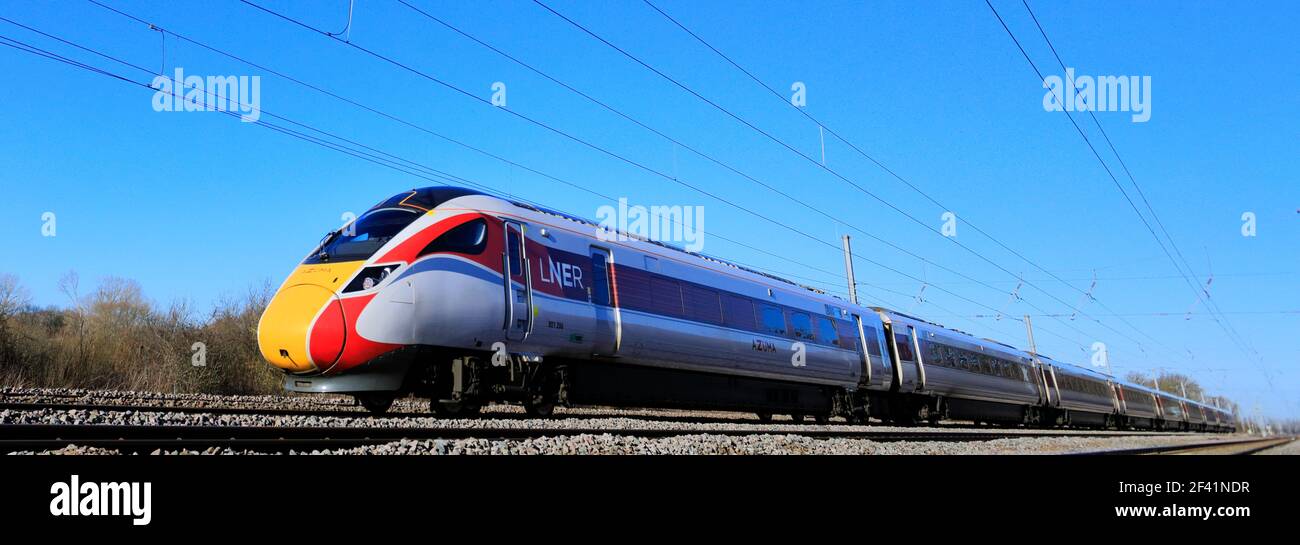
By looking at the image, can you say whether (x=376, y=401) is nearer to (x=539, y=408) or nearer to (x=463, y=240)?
(x=539, y=408)

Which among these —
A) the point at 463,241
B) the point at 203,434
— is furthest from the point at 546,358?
the point at 203,434

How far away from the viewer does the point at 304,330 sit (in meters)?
9.70

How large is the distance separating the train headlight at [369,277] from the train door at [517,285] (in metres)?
1.71

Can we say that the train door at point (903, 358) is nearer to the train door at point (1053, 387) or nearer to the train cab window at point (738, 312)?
the train cab window at point (738, 312)

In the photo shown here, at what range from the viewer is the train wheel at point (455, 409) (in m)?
11.3

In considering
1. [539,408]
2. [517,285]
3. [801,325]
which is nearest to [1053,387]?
[801,325]

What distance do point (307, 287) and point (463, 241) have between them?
201 centimetres

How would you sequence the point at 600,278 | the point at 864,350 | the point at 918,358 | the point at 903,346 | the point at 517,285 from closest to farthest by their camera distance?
1. the point at 517,285
2. the point at 600,278
3. the point at 864,350
4. the point at 903,346
5. the point at 918,358

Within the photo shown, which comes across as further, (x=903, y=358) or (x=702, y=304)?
(x=903, y=358)

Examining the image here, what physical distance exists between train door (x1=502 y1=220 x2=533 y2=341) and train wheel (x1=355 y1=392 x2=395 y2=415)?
1.93m

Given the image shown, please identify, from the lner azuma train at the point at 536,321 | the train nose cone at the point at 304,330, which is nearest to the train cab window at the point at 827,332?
the lner azuma train at the point at 536,321

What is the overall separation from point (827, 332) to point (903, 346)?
15.7ft
